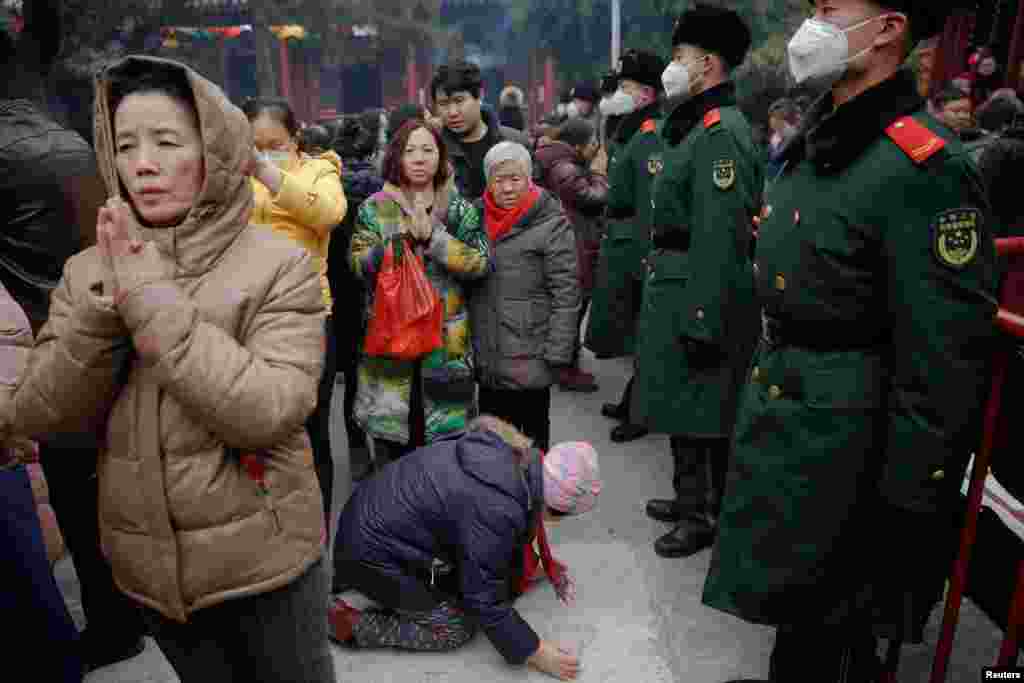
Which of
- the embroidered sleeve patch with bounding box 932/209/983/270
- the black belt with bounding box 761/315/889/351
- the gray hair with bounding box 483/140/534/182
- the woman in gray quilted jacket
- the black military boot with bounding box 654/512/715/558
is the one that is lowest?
the black military boot with bounding box 654/512/715/558

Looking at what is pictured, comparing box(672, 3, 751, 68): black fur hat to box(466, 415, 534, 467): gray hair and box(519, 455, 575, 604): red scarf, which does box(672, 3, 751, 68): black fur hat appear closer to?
box(466, 415, 534, 467): gray hair

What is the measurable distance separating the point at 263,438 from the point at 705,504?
8.26 feet

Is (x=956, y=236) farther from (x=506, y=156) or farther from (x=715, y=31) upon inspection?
(x=506, y=156)

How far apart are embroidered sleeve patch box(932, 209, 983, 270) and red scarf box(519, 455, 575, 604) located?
1686 mm

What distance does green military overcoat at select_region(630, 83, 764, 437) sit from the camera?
10.0 ft

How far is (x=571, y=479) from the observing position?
2.73 meters

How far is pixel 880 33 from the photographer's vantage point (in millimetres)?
1888

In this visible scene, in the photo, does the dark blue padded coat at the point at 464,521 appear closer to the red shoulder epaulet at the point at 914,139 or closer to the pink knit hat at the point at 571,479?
the pink knit hat at the point at 571,479

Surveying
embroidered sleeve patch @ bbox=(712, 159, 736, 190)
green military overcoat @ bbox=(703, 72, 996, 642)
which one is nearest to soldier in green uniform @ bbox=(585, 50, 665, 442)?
embroidered sleeve patch @ bbox=(712, 159, 736, 190)

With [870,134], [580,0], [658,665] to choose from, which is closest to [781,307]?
[870,134]

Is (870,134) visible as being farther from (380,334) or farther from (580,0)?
(580,0)

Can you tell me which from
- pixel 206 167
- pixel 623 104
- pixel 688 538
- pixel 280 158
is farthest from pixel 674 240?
pixel 206 167

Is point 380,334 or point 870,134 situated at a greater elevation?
point 870,134

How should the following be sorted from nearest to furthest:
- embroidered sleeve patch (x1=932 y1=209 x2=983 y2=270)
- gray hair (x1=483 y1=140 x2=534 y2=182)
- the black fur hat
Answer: embroidered sleeve patch (x1=932 y1=209 x2=983 y2=270)
the black fur hat
gray hair (x1=483 y1=140 x2=534 y2=182)
